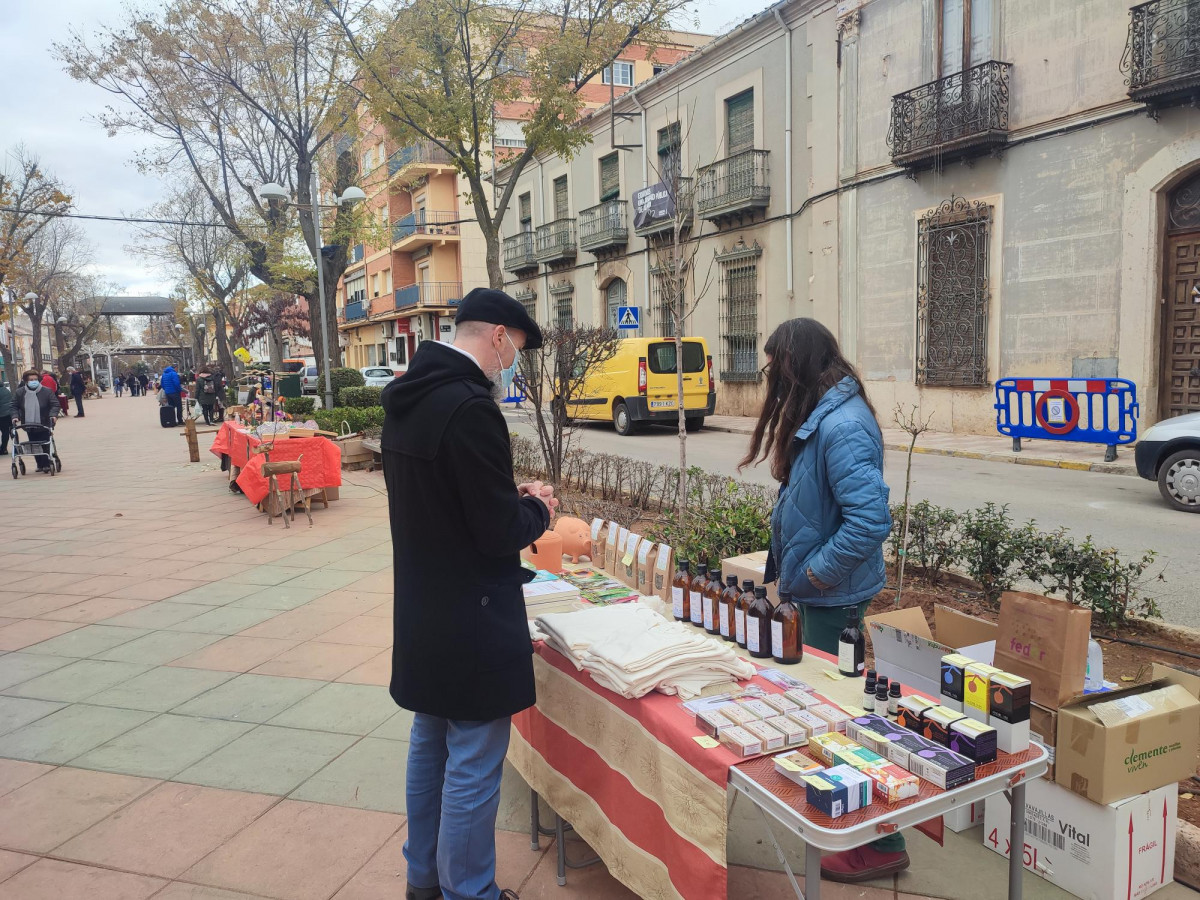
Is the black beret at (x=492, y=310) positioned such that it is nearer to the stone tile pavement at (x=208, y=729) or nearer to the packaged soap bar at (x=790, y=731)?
the packaged soap bar at (x=790, y=731)

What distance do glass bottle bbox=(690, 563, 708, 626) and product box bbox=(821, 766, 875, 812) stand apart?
1067 mm

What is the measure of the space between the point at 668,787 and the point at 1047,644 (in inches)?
48.5

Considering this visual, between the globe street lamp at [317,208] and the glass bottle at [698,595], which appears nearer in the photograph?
the glass bottle at [698,595]

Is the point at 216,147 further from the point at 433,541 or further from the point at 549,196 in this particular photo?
the point at 433,541

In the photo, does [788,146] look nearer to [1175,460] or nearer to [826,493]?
[1175,460]

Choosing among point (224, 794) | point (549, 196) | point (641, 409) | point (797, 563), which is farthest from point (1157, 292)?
point (549, 196)

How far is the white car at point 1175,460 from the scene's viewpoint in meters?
7.29

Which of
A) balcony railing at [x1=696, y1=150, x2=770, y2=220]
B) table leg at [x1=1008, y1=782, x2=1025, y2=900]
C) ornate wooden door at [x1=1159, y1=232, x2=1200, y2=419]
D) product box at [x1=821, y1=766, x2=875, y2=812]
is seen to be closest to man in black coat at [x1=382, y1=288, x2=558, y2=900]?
product box at [x1=821, y1=766, x2=875, y2=812]

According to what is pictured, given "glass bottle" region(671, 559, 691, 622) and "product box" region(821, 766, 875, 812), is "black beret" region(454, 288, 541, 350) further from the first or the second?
"product box" region(821, 766, 875, 812)

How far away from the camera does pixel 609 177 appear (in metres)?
23.0

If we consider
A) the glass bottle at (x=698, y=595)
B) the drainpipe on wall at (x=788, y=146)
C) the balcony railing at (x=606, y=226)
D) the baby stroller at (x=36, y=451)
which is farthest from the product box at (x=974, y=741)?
the balcony railing at (x=606, y=226)

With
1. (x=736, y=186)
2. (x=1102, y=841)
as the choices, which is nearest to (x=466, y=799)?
(x=1102, y=841)

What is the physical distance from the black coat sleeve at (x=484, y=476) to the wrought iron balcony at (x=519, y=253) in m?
24.8

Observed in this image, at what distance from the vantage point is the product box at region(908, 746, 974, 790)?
1.73 metres
